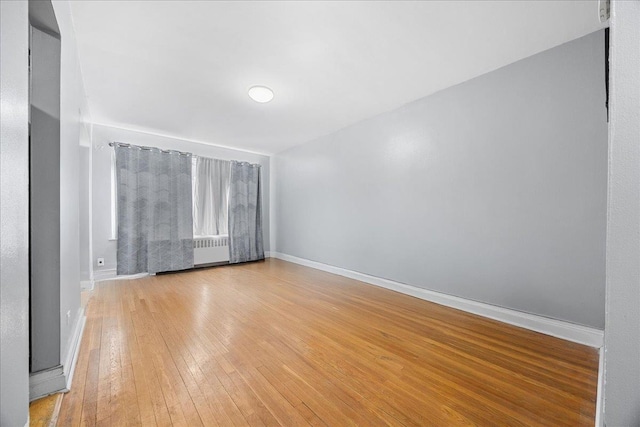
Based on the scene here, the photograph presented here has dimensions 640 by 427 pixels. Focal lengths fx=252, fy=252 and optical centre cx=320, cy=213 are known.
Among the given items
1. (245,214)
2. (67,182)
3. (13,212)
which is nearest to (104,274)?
(245,214)

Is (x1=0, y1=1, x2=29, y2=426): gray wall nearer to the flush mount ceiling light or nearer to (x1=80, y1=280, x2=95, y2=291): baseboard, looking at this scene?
the flush mount ceiling light

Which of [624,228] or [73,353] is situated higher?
[624,228]

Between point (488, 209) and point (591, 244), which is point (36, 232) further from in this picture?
point (591, 244)

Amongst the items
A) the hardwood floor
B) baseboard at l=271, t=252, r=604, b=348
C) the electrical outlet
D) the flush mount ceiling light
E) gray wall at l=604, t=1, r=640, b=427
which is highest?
the flush mount ceiling light

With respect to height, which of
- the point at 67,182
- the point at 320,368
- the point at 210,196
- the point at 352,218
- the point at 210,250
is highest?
the point at 210,196

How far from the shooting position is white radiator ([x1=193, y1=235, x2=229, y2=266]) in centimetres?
521

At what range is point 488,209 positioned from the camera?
268 centimetres

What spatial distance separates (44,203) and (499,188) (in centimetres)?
367

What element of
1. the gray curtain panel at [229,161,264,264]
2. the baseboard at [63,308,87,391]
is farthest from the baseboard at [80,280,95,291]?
the gray curtain panel at [229,161,264,264]

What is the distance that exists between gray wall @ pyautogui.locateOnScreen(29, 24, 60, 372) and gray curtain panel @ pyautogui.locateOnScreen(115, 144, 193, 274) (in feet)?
10.7

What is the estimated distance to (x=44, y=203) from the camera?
1.51 metres

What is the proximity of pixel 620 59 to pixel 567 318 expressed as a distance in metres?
2.65

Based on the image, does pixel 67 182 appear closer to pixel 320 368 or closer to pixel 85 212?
pixel 320 368

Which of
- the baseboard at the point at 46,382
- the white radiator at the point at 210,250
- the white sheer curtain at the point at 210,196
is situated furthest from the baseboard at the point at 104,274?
the baseboard at the point at 46,382
